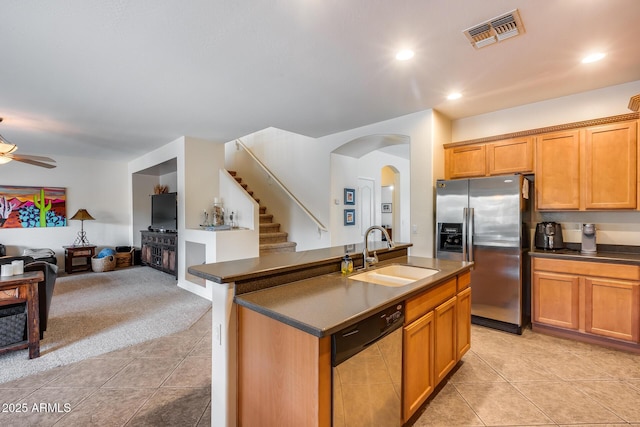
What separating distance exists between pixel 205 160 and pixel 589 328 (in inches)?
221

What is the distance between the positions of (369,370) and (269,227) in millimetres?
4967

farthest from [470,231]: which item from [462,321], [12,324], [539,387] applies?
[12,324]

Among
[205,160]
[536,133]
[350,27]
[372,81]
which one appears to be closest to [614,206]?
[536,133]

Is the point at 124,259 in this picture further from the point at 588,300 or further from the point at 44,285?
the point at 588,300

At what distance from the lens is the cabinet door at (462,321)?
2424 millimetres

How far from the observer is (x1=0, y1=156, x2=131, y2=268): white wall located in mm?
6262

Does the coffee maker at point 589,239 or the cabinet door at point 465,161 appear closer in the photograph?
the coffee maker at point 589,239

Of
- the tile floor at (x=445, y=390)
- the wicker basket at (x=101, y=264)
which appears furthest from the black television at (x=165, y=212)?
the tile floor at (x=445, y=390)

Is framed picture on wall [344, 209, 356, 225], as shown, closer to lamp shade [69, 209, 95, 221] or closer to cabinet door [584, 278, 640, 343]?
cabinet door [584, 278, 640, 343]

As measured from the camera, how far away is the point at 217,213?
5328mm

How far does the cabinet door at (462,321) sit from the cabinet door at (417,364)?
510 millimetres

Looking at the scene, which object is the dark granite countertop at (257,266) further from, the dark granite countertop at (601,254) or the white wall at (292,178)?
the white wall at (292,178)

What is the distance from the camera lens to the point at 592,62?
2.74m

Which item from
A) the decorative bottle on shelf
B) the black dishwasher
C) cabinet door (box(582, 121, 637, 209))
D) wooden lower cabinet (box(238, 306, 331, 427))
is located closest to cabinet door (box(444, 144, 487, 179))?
cabinet door (box(582, 121, 637, 209))
